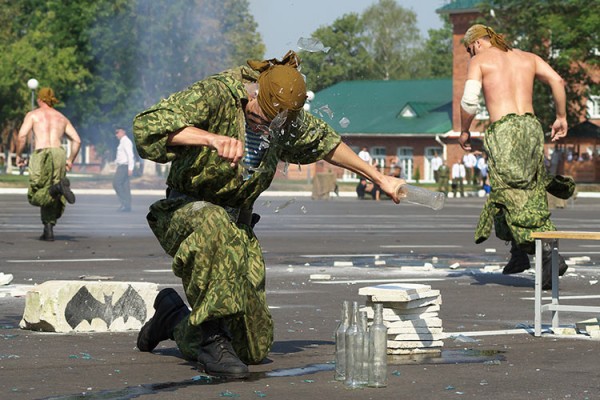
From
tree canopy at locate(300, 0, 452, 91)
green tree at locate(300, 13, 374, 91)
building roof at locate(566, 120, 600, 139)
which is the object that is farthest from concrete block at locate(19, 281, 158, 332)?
tree canopy at locate(300, 0, 452, 91)

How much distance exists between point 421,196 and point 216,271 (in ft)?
3.73

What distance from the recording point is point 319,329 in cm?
950

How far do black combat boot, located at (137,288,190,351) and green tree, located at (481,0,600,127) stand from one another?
62.5m

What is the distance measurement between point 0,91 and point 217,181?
248 ft

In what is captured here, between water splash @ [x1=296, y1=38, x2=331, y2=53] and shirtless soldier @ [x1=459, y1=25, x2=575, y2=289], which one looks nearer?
water splash @ [x1=296, y1=38, x2=331, y2=53]

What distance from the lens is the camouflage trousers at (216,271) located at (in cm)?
746

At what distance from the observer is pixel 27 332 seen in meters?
9.15

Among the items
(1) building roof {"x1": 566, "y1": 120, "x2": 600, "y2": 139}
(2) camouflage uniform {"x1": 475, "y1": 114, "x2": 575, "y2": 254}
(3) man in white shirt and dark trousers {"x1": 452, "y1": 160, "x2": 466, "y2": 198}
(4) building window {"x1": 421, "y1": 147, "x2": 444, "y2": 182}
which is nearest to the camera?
(2) camouflage uniform {"x1": 475, "y1": 114, "x2": 575, "y2": 254}

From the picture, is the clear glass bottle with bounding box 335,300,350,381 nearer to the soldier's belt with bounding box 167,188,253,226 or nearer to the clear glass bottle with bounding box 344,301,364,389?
the clear glass bottle with bounding box 344,301,364,389

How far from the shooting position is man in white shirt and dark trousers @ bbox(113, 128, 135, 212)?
1271 inches

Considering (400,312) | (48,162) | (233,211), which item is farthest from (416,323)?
(48,162)

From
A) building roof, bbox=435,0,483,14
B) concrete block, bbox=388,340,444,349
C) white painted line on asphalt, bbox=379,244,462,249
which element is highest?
building roof, bbox=435,0,483,14

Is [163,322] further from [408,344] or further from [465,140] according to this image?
[465,140]

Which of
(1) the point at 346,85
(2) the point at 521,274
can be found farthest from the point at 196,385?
(1) the point at 346,85
